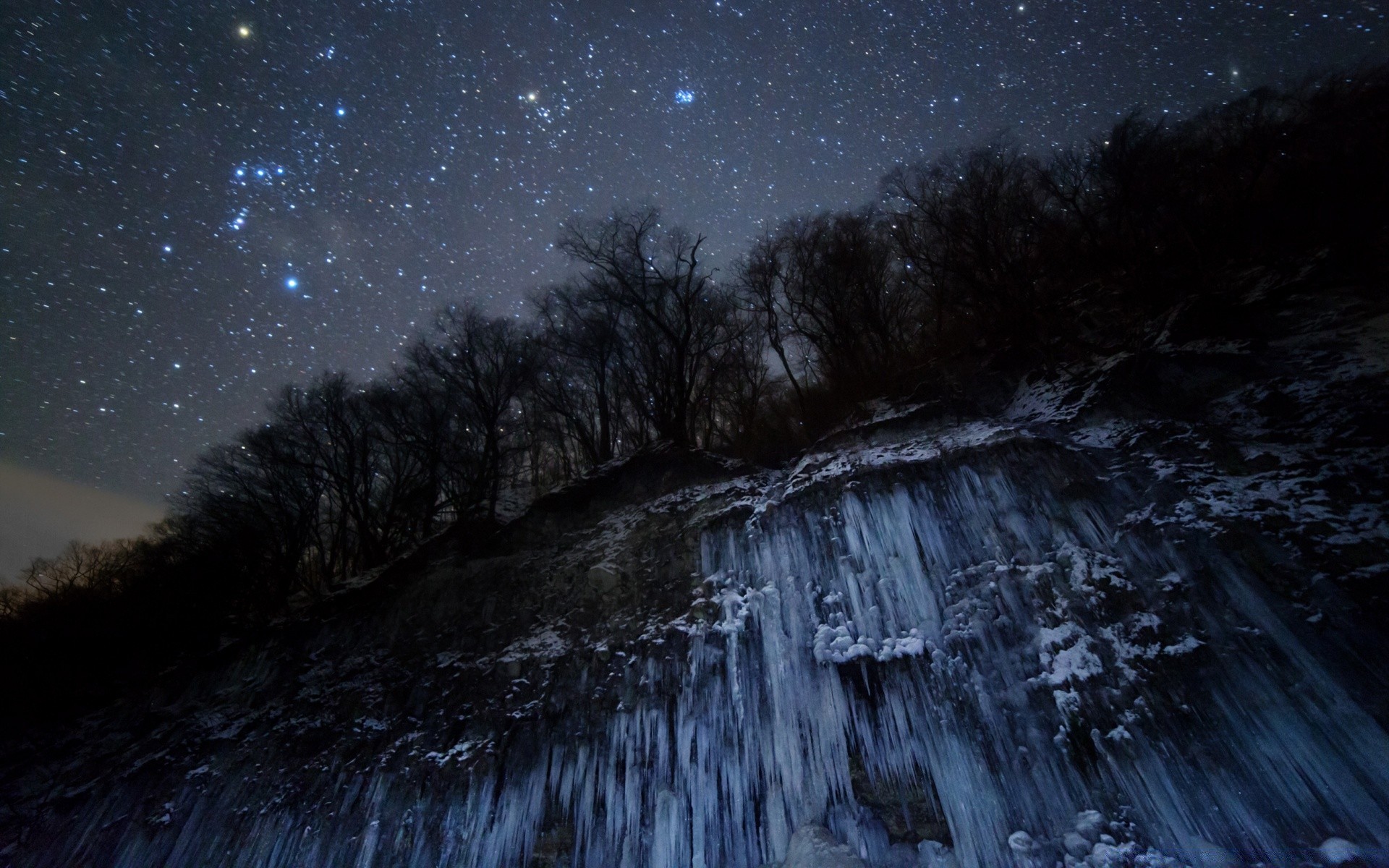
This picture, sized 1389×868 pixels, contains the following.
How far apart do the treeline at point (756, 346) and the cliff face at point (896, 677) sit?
2.67 metres

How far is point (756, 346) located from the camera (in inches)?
882

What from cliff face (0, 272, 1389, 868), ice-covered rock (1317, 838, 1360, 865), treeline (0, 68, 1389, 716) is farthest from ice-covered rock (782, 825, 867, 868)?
treeline (0, 68, 1389, 716)

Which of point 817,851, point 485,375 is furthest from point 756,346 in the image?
point 817,851

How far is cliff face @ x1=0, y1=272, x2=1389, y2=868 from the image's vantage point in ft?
18.2

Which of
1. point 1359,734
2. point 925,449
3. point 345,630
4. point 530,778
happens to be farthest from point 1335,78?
point 345,630

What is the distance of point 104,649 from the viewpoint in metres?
12.8

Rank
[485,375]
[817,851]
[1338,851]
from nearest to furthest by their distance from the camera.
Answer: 1. [1338,851]
2. [817,851]
3. [485,375]

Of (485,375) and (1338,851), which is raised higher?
(485,375)

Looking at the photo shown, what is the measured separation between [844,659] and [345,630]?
37.2 feet

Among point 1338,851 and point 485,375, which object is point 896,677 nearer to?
point 1338,851

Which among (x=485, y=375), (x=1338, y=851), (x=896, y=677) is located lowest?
(x=1338, y=851)

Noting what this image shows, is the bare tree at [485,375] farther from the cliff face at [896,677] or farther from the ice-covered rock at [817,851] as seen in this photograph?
the ice-covered rock at [817,851]

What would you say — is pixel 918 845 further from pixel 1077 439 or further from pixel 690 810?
pixel 1077 439

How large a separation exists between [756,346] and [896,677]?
16.9 metres
